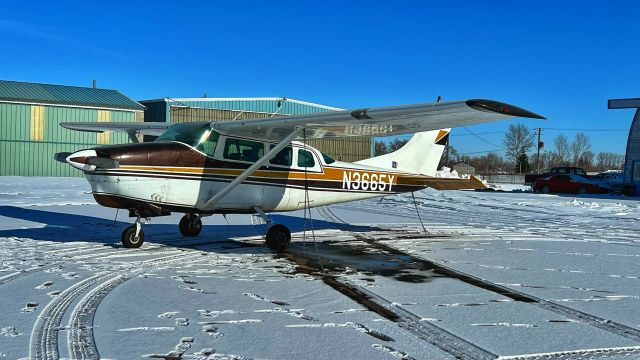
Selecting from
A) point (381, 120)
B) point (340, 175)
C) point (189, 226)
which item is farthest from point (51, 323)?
point (340, 175)

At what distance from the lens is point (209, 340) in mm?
4309

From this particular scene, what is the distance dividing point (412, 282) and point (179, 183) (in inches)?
167

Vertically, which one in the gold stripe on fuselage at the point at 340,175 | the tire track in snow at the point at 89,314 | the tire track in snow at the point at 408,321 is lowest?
the tire track in snow at the point at 408,321

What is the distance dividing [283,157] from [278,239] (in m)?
1.71

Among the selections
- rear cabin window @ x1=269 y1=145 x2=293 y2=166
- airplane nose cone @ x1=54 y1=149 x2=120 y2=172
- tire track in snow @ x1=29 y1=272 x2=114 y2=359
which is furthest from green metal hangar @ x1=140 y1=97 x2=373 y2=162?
tire track in snow @ x1=29 y1=272 x2=114 y2=359

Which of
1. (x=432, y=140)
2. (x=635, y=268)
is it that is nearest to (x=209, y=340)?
(x=635, y=268)

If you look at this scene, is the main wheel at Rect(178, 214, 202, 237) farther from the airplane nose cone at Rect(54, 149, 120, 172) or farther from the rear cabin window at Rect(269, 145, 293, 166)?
the airplane nose cone at Rect(54, 149, 120, 172)

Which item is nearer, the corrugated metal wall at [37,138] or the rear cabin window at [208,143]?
the rear cabin window at [208,143]

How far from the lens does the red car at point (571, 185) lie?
3528 cm

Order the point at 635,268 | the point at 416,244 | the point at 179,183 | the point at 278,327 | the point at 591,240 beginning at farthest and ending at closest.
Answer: the point at 591,240 → the point at 416,244 → the point at 179,183 → the point at 635,268 → the point at 278,327

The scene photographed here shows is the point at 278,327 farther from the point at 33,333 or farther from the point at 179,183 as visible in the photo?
the point at 179,183

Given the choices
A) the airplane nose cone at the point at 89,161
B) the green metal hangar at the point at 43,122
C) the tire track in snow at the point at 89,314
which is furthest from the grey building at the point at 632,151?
the airplane nose cone at the point at 89,161

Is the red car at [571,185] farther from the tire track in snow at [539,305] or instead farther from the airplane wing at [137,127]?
the airplane wing at [137,127]

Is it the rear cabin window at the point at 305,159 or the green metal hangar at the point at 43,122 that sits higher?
the green metal hangar at the point at 43,122
